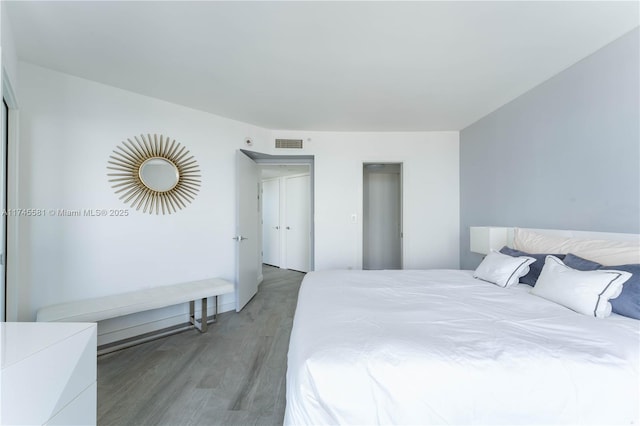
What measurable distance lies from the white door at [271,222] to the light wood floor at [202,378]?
2969 mm

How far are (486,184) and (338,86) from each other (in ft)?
7.29

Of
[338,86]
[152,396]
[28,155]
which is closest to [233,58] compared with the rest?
[338,86]

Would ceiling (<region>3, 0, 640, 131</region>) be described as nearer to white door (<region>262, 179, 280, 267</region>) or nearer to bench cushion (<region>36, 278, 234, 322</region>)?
bench cushion (<region>36, 278, 234, 322</region>)

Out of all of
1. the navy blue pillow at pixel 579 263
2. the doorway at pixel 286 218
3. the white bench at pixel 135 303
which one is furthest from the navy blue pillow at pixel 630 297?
the doorway at pixel 286 218

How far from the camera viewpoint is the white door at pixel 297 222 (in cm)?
511

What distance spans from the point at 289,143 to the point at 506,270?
297 cm

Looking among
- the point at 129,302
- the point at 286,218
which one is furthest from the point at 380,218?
the point at 129,302

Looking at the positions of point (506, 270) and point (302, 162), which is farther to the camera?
point (302, 162)

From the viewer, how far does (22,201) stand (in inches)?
77.6

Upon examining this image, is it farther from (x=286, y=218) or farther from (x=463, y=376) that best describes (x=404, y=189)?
(x=463, y=376)

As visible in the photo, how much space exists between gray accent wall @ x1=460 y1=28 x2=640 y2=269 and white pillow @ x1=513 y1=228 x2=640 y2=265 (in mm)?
196

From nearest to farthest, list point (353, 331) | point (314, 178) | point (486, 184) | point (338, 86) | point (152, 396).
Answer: point (353, 331), point (152, 396), point (338, 86), point (486, 184), point (314, 178)

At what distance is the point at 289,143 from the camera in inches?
144

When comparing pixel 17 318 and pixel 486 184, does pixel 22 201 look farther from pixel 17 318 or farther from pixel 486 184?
pixel 486 184
